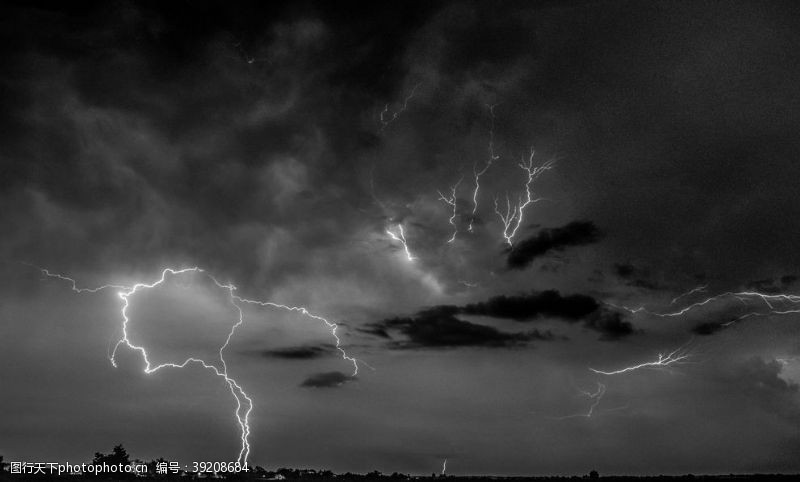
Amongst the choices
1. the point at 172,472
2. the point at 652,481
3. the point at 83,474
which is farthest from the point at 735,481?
the point at 83,474

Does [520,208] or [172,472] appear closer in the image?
[520,208]

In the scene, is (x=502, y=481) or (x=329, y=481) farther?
(x=502, y=481)

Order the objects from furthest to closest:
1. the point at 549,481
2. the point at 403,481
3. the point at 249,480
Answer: the point at 549,481 → the point at 403,481 → the point at 249,480

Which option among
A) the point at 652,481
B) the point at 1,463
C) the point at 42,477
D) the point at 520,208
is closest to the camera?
the point at 520,208

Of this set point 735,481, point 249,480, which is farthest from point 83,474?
point 735,481

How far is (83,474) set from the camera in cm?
4416

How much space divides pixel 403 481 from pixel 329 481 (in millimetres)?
11508

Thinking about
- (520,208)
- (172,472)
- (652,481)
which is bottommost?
(652,481)

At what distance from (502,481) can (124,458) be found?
3968 centimetres

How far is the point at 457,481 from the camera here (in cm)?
7575

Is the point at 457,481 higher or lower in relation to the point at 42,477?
lower

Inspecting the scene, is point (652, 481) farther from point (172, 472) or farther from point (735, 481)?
point (172, 472)

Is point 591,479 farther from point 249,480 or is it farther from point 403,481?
point 249,480

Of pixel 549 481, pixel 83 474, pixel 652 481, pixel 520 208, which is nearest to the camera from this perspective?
pixel 520 208
